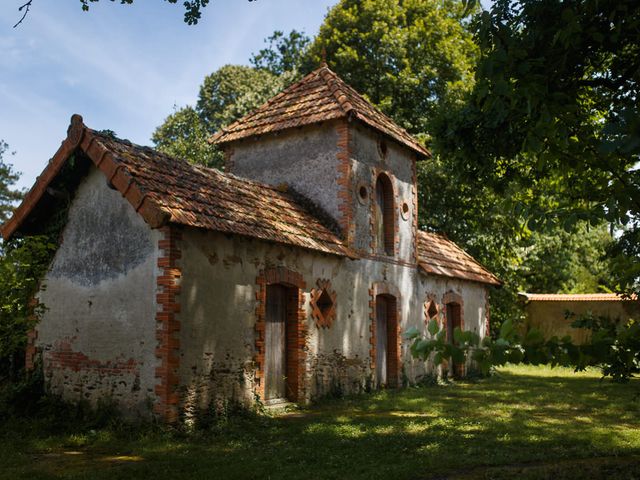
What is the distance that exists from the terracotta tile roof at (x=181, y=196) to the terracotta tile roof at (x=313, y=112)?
2285mm

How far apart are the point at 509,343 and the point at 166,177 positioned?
864cm

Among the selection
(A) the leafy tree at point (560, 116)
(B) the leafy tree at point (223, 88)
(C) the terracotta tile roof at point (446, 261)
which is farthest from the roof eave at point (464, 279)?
(B) the leafy tree at point (223, 88)

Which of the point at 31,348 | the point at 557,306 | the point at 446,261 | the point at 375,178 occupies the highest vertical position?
the point at 375,178

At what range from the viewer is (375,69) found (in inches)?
912

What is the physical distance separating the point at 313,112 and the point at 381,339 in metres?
6.02

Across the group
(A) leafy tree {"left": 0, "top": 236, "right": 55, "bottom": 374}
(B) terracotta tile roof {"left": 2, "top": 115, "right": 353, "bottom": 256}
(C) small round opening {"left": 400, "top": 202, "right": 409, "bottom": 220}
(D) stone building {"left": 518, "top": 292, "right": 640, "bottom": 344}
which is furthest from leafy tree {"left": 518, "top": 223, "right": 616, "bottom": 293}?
(A) leafy tree {"left": 0, "top": 236, "right": 55, "bottom": 374}

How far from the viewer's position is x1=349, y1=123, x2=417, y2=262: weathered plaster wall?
13.5 meters

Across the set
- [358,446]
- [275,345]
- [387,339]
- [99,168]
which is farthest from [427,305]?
[99,168]

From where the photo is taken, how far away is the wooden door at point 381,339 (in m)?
14.3

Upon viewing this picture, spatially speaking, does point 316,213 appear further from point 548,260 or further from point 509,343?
point 548,260

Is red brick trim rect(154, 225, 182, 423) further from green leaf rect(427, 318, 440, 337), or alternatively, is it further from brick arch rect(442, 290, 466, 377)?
brick arch rect(442, 290, 466, 377)

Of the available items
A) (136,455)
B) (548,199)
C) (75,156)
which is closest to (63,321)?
(75,156)

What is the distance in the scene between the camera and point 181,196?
375 inches

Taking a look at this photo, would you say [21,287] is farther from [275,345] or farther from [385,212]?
[385,212]
